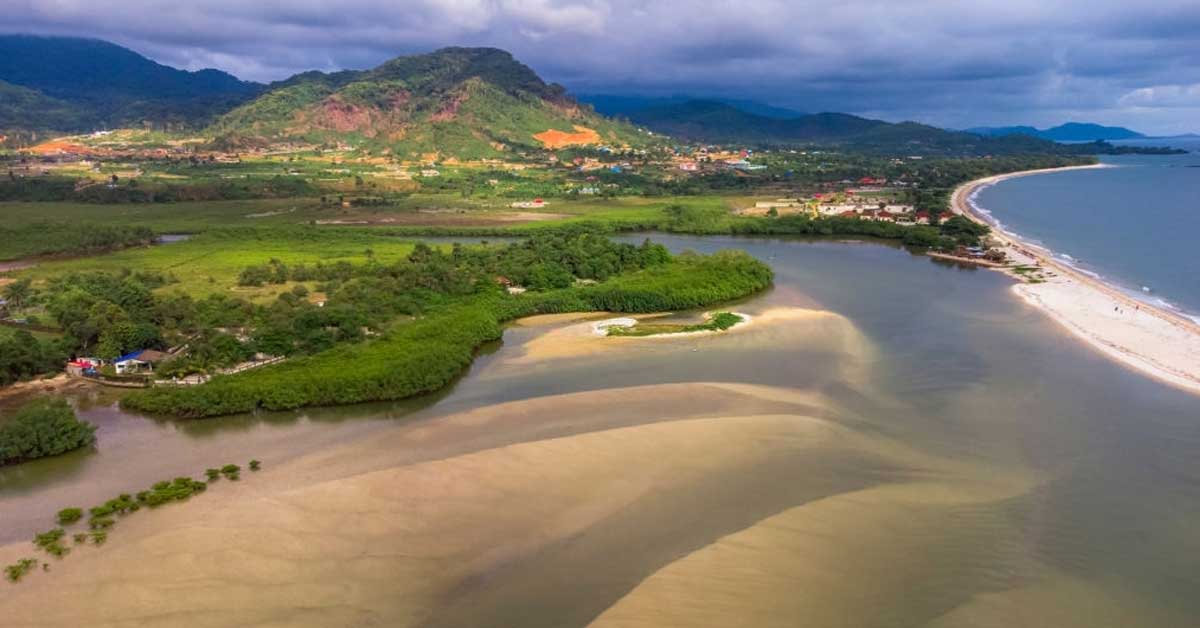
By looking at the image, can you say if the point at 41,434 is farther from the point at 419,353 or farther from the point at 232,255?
the point at 232,255

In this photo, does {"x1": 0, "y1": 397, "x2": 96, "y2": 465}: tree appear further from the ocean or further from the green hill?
the green hill

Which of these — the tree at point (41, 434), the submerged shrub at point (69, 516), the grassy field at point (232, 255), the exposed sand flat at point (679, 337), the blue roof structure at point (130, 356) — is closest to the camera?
the submerged shrub at point (69, 516)

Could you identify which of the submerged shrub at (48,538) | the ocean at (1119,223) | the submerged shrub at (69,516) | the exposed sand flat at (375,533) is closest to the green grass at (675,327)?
the exposed sand flat at (375,533)

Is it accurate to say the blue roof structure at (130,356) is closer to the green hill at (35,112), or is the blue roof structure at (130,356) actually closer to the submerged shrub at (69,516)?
the submerged shrub at (69,516)

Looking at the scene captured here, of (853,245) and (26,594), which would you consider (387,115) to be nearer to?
(853,245)

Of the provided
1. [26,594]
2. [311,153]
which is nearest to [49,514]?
[26,594]

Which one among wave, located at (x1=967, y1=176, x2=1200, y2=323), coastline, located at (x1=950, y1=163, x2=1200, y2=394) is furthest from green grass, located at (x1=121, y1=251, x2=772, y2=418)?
wave, located at (x1=967, y1=176, x2=1200, y2=323)
